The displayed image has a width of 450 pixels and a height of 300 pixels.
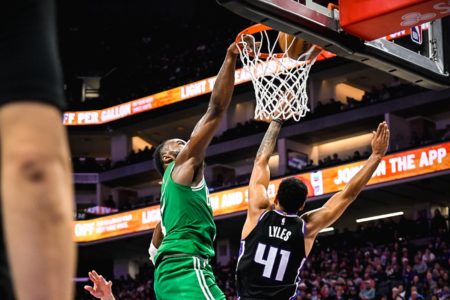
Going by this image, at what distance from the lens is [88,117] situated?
1444 inches

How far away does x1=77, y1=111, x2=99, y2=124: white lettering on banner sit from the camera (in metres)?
36.6

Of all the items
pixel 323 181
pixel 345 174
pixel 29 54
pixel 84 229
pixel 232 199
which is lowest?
pixel 29 54

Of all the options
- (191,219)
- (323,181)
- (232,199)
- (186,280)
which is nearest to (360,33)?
(191,219)

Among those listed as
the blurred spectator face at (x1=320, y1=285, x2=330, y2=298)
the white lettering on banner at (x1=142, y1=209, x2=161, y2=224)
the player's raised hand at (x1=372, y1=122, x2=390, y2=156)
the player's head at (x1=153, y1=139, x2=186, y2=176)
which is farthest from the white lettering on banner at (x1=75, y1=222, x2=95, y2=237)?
the player's head at (x1=153, y1=139, x2=186, y2=176)

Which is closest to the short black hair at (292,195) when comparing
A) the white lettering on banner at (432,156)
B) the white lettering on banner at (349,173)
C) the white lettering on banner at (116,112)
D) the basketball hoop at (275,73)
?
the basketball hoop at (275,73)

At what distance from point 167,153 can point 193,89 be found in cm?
2777

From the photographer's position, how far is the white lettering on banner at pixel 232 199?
89.7ft

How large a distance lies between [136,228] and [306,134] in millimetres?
7532

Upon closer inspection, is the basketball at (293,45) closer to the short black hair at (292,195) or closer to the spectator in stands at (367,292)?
the short black hair at (292,195)

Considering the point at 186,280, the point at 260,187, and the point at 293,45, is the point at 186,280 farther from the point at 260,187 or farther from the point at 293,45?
the point at 293,45

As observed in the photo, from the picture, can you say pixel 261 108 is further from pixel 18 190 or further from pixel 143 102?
pixel 143 102

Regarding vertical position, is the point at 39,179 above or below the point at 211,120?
below

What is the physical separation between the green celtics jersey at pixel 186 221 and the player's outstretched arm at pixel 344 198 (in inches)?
43.7

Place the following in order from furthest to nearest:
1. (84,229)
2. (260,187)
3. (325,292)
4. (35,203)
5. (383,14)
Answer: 1. (84,229)
2. (325,292)
3. (383,14)
4. (260,187)
5. (35,203)
